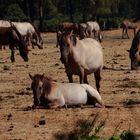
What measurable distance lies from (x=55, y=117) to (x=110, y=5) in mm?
72248

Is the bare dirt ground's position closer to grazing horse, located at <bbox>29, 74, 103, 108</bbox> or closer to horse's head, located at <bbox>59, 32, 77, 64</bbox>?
grazing horse, located at <bbox>29, 74, 103, 108</bbox>

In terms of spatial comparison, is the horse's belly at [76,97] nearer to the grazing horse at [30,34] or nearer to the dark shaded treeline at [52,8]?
the grazing horse at [30,34]

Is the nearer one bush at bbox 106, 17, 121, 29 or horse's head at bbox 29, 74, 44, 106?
horse's head at bbox 29, 74, 44, 106

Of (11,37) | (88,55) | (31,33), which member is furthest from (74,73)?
(31,33)

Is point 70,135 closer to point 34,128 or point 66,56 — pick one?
point 34,128

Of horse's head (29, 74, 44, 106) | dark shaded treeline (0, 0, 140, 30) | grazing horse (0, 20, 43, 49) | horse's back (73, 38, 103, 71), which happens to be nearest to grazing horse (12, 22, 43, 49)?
grazing horse (0, 20, 43, 49)

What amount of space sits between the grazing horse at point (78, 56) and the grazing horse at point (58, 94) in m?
1.28

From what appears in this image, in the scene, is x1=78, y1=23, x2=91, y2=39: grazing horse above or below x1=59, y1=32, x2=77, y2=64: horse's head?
below

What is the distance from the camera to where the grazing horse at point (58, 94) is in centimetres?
1247

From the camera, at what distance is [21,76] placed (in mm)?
20719

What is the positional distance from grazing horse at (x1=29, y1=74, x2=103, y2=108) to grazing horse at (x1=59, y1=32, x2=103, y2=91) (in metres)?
1.28

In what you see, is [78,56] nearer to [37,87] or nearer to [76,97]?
[76,97]

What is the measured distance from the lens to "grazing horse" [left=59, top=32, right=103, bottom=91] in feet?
47.3

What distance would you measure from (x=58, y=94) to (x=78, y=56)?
2.15 meters
